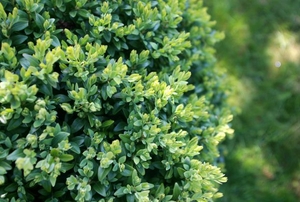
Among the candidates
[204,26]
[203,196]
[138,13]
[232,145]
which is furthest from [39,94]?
[232,145]

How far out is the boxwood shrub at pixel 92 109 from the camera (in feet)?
4.63

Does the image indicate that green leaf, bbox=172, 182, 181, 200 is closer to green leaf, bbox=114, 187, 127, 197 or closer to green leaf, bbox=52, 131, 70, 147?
green leaf, bbox=114, 187, 127, 197

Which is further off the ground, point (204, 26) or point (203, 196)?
point (204, 26)

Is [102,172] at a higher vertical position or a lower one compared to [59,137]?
lower

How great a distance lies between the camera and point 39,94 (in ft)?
4.98

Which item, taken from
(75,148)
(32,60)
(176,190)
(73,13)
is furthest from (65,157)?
(73,13)

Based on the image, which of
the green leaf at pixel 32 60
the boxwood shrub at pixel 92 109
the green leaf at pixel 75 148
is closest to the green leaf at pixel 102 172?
the boxwood shrub at pixel 92 109

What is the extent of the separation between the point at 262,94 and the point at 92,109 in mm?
2540

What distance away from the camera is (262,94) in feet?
11.9

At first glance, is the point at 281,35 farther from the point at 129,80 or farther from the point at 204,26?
the point at 129,80

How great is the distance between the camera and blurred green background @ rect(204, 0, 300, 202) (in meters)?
3.25

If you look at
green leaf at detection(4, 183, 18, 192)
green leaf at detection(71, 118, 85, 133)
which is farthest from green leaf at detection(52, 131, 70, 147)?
green leaf at detection(4, 183, 18, 192)

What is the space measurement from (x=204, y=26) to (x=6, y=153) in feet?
4.45

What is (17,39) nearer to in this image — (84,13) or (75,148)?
(84,13)
